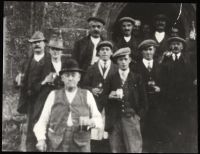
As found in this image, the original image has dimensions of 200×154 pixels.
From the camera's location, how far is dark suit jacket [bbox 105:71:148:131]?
872cm

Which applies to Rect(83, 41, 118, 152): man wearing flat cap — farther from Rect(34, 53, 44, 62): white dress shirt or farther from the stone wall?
Rect(34, 53, 44, 62): white dress shirt

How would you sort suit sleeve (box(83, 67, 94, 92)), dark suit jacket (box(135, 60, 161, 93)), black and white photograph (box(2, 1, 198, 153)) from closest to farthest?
black and white photograph (box(2, 1, 198, 153)) → suit sleeve (box(83, 67, 94, 92)) → dark suit jacket (box(135, 60, 161, 93))

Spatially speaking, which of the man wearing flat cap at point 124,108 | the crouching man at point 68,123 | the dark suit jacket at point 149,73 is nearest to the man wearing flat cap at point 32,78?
the crouching man at point 68,123

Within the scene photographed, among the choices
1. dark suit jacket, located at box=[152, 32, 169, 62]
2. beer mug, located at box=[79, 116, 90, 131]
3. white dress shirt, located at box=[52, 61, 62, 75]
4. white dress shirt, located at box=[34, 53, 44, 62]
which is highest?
dark suit jacket, located at box=[152, 32, 169, 62]

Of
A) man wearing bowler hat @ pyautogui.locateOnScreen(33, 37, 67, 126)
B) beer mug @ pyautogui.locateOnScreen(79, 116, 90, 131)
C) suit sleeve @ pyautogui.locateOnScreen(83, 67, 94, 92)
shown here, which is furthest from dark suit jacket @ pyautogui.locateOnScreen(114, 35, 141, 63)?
beer mug @ pyautogui.locateOnScreen(79, 116, 90, 131)

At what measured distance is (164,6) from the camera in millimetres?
9203

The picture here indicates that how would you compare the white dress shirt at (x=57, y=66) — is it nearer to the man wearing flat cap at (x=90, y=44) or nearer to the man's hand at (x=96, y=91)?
the man wearing flat cap at (x=90, y=44)

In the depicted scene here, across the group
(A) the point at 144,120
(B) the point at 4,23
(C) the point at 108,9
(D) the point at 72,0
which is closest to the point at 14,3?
(B) the point at 4,23

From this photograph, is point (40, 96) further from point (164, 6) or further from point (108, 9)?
point (164, 6)

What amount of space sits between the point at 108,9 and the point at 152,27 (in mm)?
778

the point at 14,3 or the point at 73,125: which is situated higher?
the point at 14,3

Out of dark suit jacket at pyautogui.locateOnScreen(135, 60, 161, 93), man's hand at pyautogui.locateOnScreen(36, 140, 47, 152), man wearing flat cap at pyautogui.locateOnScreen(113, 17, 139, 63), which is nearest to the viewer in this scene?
man's hand at pyautogui.locateOnScreen(36, 140, 47, 152)

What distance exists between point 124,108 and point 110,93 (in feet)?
1.07

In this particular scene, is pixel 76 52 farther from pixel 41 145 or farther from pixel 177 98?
pixel 177 98
